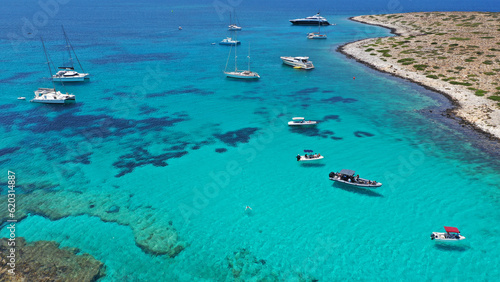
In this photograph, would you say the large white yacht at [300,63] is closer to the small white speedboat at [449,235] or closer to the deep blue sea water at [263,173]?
the deep blue sea water at [263,173]

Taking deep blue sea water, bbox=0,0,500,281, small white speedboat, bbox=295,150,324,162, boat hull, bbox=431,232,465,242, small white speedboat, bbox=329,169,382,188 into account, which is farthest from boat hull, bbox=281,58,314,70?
boat hull, bbox=431,232,465,242

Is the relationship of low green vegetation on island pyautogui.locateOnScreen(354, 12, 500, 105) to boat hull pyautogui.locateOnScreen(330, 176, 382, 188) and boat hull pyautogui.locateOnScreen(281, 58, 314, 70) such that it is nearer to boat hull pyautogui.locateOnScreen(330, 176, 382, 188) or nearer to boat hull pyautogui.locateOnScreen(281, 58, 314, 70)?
boat hull pyautogui.locateOnScreen(281, 58, 314, 70)

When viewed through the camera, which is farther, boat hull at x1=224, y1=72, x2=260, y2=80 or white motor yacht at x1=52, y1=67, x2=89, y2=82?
boat hull at x1=224, y1=72, x2=260, y2=80

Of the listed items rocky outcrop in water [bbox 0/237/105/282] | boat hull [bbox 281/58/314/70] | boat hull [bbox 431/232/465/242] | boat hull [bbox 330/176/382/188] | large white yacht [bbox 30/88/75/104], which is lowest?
boat hull [bbox 431/232/465/242]

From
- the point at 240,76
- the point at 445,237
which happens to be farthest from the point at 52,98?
the point at 445,237

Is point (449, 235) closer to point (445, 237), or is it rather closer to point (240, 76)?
point (445, 237)

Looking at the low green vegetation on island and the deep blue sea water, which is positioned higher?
the low green vegetation on island
